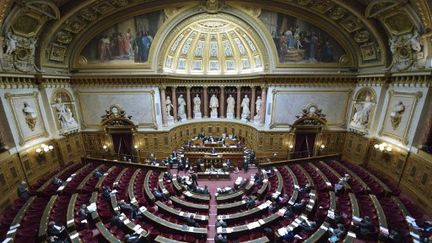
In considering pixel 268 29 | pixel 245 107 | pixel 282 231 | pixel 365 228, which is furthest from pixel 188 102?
pixel 365 228

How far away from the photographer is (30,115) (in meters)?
15.9

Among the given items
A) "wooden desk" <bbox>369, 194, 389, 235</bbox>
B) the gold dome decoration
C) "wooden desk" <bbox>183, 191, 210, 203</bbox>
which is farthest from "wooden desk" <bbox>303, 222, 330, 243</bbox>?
the gold dome decoration

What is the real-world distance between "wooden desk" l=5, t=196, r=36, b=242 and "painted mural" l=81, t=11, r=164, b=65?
504 inches

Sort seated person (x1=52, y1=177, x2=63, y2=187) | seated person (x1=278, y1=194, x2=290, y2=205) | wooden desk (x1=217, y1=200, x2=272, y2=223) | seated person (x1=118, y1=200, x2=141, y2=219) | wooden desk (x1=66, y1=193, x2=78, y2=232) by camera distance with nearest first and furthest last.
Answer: wooden desk (x1=66, y1=193, x2=78, y2=232) < seated person (x1=118, y1=200, x2=141, y2=219) < wooden desk (x1=217, y1=200, x2=272, y2=223) < seated person (x1=278, y1=194, x2=290, y2=205) < seated person (x1=52, y1=177, x2=63, y2=187)

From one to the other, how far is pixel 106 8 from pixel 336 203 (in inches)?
839

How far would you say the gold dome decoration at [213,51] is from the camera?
22.3 meters

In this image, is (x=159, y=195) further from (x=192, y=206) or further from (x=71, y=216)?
(x=71, y=216)

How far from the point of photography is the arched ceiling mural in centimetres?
Answer: 1370

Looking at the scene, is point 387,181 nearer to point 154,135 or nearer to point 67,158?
point 154,135

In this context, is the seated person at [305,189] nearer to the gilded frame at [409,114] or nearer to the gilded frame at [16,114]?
the gilded frame at [409,114]

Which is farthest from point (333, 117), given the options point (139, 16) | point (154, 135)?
point (139, 16)

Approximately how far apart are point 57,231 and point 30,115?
35.6 feet

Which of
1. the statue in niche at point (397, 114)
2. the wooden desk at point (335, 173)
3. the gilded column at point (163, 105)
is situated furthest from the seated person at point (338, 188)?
the gilded column at point (163, 105)

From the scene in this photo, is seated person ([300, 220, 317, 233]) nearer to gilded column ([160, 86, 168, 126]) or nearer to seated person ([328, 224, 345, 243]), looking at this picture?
seated person ([328, 224, 345, 243])
